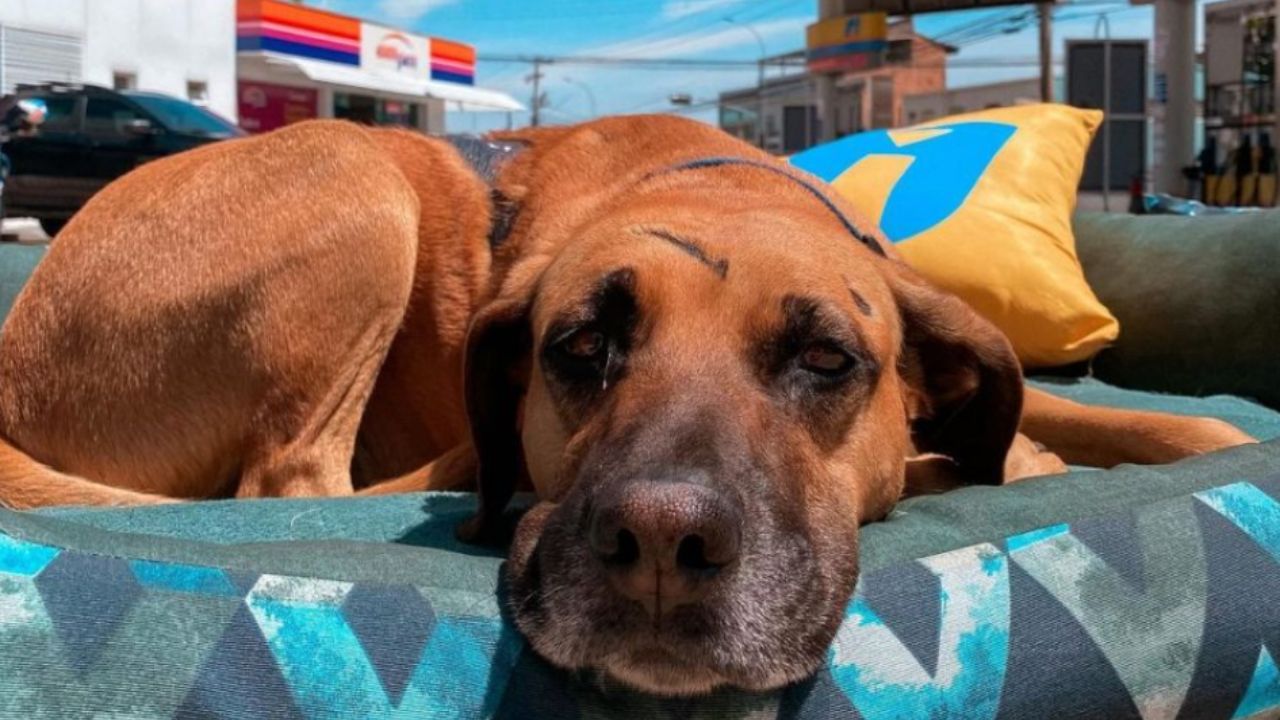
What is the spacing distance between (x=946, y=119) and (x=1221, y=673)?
3585mm

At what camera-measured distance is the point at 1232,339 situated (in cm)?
446

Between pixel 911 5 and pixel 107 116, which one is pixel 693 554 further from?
pixel 911 5

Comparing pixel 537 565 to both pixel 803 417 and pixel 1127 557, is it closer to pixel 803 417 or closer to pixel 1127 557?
pixel 803 417

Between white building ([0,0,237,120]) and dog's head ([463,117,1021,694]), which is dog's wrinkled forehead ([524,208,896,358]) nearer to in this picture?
dog's head ([463,117,1021,694])

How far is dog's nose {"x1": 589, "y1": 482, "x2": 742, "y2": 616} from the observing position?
4.99 ft

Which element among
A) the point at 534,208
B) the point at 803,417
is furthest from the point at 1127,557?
the point at 534,208

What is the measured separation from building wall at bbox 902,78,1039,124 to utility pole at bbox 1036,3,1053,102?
9.41 metres

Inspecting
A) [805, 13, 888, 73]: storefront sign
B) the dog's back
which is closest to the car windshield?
[805, 13, 888, 73]: storefront sign

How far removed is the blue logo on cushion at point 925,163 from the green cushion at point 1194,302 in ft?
2.41

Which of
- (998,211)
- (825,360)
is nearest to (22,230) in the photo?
(998,211)

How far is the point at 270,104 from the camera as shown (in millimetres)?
34969

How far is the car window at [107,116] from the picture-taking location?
1758 cm

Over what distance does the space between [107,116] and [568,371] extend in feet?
57.6

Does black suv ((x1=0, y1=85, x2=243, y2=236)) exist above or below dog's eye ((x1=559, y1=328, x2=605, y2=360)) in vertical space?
above
